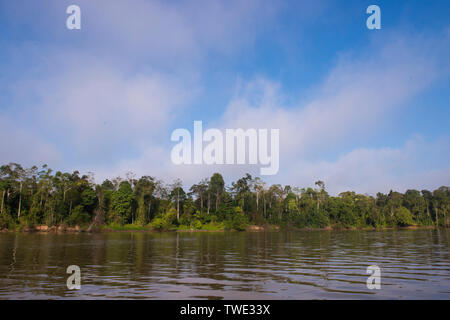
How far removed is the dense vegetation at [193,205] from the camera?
8469 cm

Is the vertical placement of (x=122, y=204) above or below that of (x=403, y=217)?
above

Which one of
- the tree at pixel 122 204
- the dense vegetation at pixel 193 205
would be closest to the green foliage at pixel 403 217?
the dense vegetation at pixel 193 205

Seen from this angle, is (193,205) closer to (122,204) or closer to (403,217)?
(122,204)

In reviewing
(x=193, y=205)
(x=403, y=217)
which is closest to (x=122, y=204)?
(x=193, y=205)

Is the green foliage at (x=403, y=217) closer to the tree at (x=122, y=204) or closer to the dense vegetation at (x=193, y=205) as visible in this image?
the dense vegetation at (x=193, y=205)

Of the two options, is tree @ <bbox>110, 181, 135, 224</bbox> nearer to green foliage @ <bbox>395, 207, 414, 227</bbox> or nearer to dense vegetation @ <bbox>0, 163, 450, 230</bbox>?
dense vegetation @ <bbox>0, 163, 450, 230</bbox>

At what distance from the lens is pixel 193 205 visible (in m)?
111

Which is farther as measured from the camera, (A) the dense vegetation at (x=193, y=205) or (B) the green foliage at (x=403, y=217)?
(B) the green foliage at (x=403, y=217)

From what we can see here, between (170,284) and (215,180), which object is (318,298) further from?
(215,180)

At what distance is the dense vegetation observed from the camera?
84.7 metres

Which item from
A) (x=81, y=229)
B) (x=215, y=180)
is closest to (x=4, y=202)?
(x=81, y=229)

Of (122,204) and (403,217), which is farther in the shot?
(403,217)

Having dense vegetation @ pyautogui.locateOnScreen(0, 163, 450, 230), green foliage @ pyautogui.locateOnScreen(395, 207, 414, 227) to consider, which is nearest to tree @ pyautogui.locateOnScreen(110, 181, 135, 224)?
dense vegetation @ pyautogui.locateOnScreen(0, 163, 450, 230)
